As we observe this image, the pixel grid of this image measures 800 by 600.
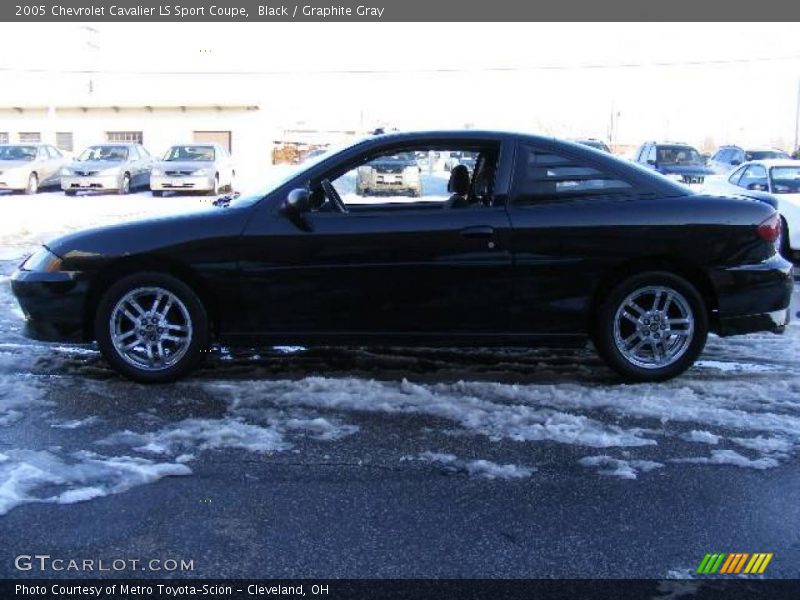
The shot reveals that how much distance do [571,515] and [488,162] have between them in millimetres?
2734

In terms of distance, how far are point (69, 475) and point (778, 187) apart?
1149 centimetres

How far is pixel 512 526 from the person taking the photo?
11.4 feet

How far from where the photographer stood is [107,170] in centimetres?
2548

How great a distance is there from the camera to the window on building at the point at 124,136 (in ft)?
139

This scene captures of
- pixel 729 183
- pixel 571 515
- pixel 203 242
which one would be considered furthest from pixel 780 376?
pixel 729 183

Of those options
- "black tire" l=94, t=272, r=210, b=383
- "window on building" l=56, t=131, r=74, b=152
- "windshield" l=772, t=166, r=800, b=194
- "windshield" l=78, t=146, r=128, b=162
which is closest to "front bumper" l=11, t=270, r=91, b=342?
"black tire" l=94, t=272, r=210, b=383

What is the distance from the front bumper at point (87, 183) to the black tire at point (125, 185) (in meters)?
0.51

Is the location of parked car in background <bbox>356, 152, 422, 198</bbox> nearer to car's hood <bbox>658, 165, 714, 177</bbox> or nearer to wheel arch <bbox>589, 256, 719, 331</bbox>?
wheel arch <bbox>589, 256, 719, 331</bbox>

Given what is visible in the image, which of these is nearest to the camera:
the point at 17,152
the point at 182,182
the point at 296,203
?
the point at 296,203

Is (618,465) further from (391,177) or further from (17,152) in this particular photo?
(17,152)

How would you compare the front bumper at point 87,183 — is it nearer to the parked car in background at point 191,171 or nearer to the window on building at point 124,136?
the parked car in background at point 191,171

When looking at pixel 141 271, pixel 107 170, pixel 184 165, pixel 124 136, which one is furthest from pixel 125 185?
pixel 141 271

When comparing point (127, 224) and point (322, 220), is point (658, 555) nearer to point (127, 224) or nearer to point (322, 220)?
point (322, 220)

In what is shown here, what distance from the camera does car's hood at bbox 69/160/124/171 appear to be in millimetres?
25438
